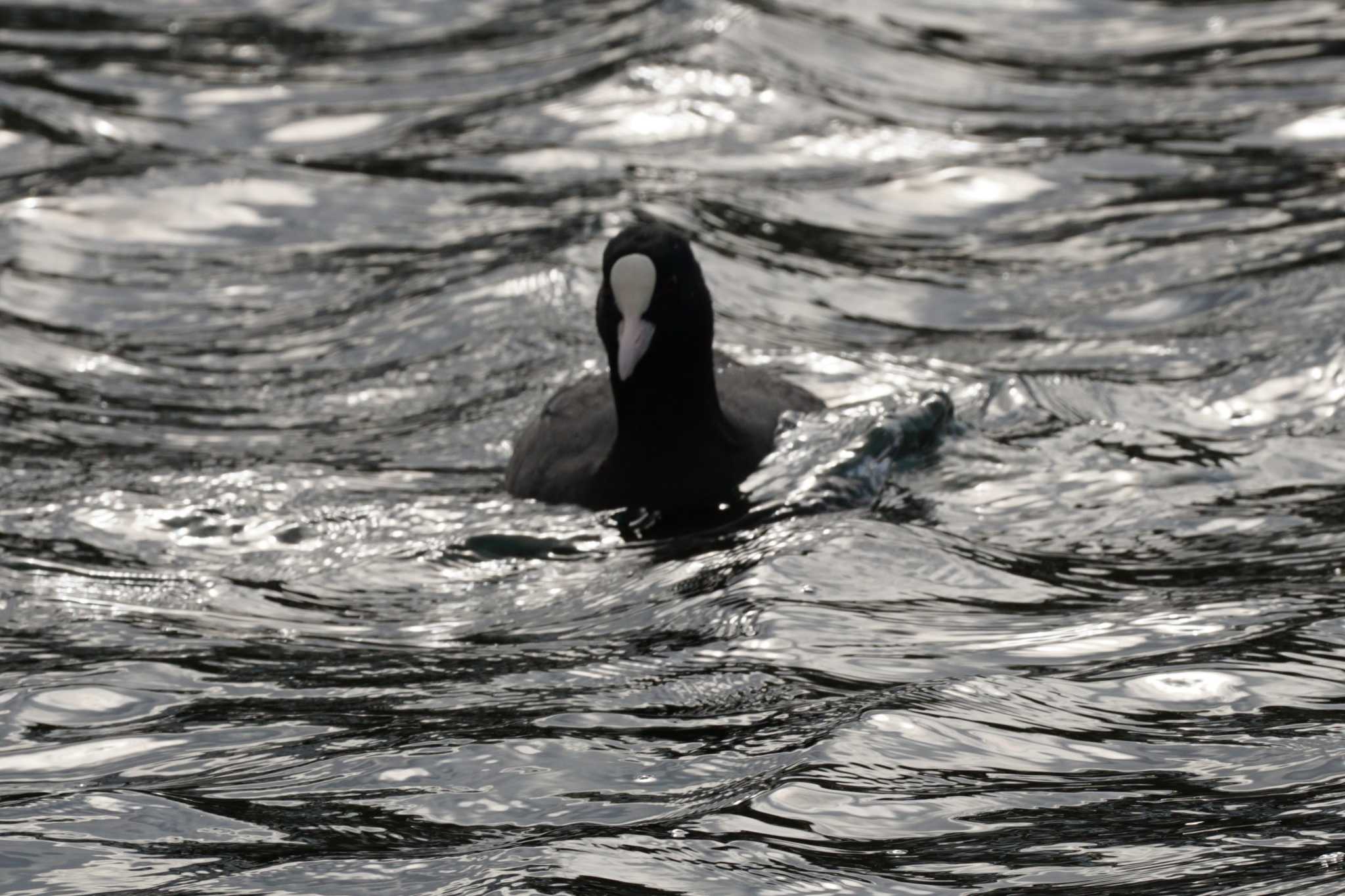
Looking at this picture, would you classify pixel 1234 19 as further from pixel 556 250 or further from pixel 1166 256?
pixel 556 250

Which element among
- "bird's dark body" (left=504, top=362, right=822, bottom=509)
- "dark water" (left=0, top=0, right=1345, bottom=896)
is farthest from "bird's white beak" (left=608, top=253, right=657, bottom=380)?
"dark water" (left=0, top=0, right=1345, bottom=896)

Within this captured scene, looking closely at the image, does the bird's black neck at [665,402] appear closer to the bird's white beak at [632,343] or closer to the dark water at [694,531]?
the bird's white beak at [632,343]

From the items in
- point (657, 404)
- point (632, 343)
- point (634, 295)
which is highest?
point (634, 295)

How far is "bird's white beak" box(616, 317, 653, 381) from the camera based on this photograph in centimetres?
617

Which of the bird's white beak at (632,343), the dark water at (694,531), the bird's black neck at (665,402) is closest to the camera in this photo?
the dark water at (694,531)

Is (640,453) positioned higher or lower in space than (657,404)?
lower

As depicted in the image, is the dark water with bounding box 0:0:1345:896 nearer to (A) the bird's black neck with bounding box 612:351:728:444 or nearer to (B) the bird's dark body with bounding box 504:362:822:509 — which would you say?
(B) the bird's dark body with bounding box 504:362:822:509

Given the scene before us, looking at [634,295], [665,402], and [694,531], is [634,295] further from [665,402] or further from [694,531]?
[694,531]

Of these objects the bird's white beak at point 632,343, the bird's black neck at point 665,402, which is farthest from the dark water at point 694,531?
the bird's white beak at point 632,343

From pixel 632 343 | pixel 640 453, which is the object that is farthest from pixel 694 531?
pixel 632 343

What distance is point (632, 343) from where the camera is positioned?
20.4ft

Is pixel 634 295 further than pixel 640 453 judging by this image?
No

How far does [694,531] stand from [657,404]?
37cm

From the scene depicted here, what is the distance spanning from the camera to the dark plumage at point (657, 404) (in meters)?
6.26
